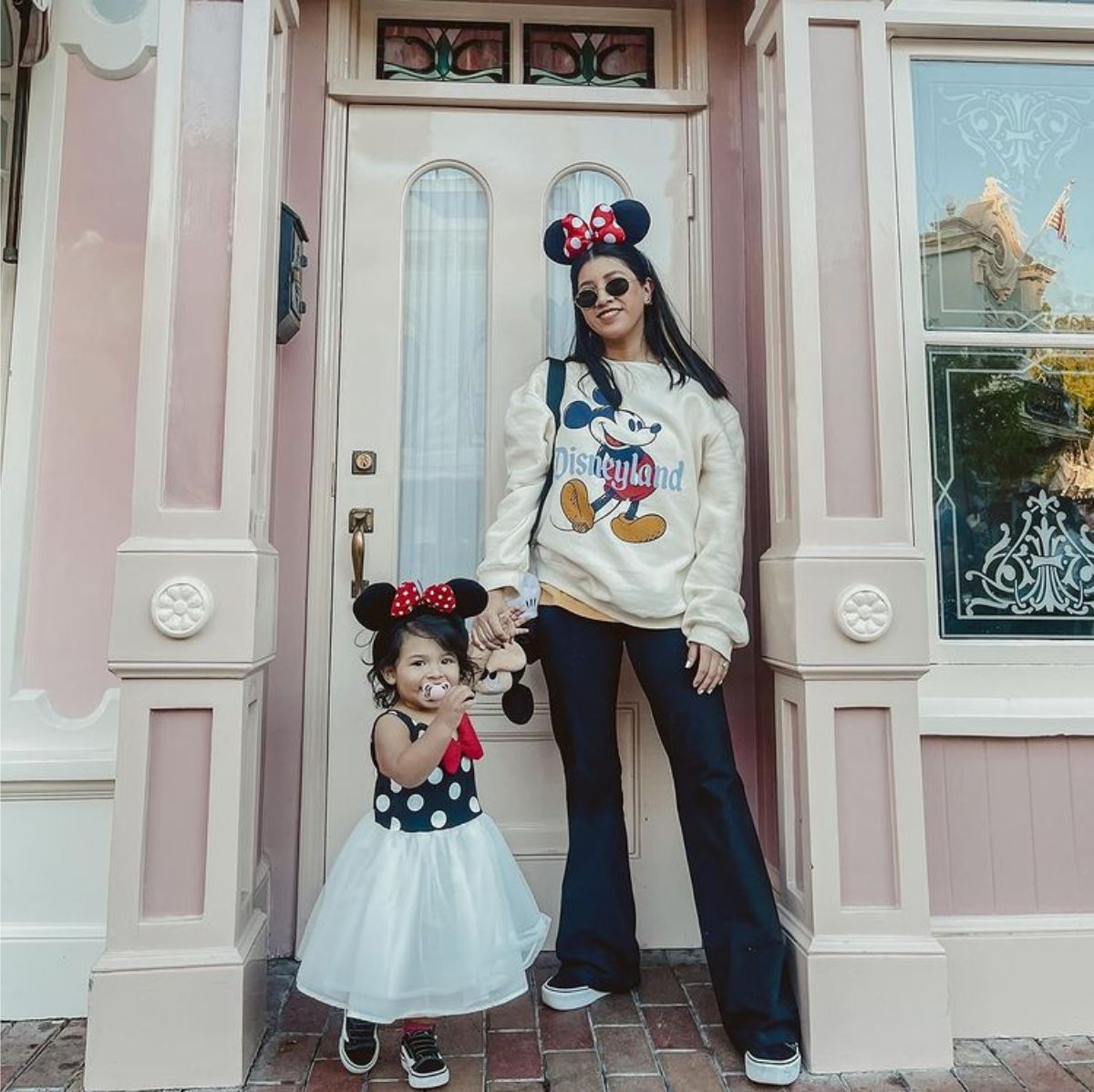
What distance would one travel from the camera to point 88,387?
226 centimetres

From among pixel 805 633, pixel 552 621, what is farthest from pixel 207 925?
pixel 805 633

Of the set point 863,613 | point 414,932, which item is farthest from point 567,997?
point 863,613

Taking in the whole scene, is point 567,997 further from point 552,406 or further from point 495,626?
point 552,406

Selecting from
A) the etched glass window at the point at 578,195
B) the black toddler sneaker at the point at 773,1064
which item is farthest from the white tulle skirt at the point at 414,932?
the etched glass window at the point at 578,195

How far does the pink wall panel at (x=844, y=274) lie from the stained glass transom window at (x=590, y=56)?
2.28 feet

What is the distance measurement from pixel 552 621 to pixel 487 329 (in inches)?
36.8

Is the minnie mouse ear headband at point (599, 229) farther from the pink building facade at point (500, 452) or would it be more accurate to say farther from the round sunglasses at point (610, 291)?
the pink building facade at point (500, 452)

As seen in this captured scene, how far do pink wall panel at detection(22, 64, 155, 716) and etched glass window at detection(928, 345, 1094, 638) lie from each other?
2187 mm

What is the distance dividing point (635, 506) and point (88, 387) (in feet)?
4.93

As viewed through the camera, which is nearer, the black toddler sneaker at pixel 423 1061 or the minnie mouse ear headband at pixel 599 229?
the black toddler sneaker at pixel 423 1061

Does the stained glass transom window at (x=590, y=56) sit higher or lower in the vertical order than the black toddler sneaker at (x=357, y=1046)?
higher

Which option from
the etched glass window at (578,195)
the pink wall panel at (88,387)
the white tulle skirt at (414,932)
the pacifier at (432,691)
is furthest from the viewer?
the etched glass window at (578,195)

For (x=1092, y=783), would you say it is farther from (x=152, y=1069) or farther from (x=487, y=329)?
(x=152, y=1069)

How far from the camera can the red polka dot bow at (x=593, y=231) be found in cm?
213
